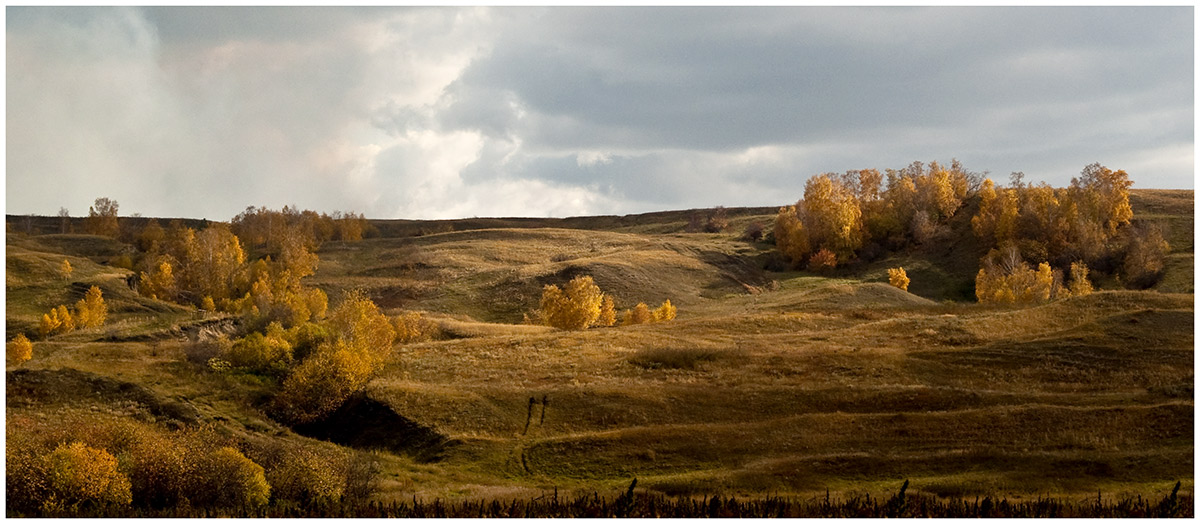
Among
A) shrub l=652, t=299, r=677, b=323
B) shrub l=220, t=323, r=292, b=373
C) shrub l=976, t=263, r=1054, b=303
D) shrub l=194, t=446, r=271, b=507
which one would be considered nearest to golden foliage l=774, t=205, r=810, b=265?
shrub l=976, t=263, r=1054, b=303

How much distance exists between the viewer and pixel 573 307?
95125 mm

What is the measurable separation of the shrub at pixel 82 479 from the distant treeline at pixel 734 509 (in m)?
0.56

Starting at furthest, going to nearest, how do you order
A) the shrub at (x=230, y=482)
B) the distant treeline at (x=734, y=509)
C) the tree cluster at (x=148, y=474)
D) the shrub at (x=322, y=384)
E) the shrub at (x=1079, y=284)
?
the shrub at (x=1079, y=284)
the shrub at (x=322, y=384)
the shrub at (x=230, y=482)
the tree cluster at (x=148, y=474)
the distant treeline at (x=734, y=509)

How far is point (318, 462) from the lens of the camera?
36969mm

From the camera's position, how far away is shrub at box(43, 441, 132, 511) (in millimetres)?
32312

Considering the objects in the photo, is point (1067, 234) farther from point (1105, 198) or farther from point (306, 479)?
point (306, 479)

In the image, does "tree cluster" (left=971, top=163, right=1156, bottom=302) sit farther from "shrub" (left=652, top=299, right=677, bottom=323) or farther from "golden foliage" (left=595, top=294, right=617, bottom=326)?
"golden foliage" (left=595, top=294, right=617, bottom=326)

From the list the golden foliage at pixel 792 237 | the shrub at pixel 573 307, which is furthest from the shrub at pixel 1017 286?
the shrub at pixel 573 307

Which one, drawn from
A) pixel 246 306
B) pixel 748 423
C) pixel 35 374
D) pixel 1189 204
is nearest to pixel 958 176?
pixel 1189 204

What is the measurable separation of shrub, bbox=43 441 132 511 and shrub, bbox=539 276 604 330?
62.5 m

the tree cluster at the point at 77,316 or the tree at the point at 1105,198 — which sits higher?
the tree at the point at 1105,198

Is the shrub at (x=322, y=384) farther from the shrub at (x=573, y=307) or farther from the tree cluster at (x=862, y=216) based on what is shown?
the tree cluster at (x=862, y=216)

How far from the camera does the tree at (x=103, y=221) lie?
7116 inches

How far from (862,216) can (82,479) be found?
152m
